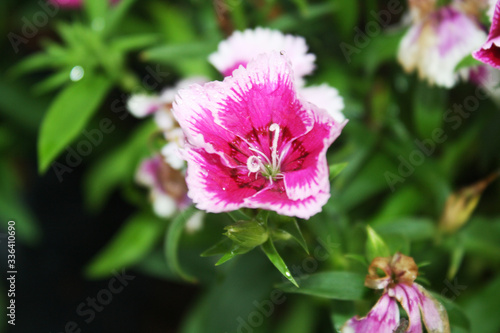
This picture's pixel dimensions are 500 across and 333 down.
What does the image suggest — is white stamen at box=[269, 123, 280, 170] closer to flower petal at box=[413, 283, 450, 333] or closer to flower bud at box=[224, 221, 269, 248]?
flower bud at box=[224, 221, 269, 248]

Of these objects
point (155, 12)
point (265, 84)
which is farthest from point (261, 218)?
point (155, 12)

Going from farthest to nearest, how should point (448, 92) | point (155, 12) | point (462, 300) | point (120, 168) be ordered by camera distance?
point (155, 12)
point (120, 168)
point (448, 92)
point (462, 300)

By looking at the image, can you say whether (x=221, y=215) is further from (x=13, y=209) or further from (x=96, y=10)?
(x=13, y=209)

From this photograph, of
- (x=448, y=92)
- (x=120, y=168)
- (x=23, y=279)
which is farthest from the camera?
(x=23, y=279)

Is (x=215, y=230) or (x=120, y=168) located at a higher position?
(x=120, y=168)

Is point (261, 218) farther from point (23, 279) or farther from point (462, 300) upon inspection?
point (23, 279)

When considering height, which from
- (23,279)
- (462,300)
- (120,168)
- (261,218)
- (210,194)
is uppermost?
(210,194)
